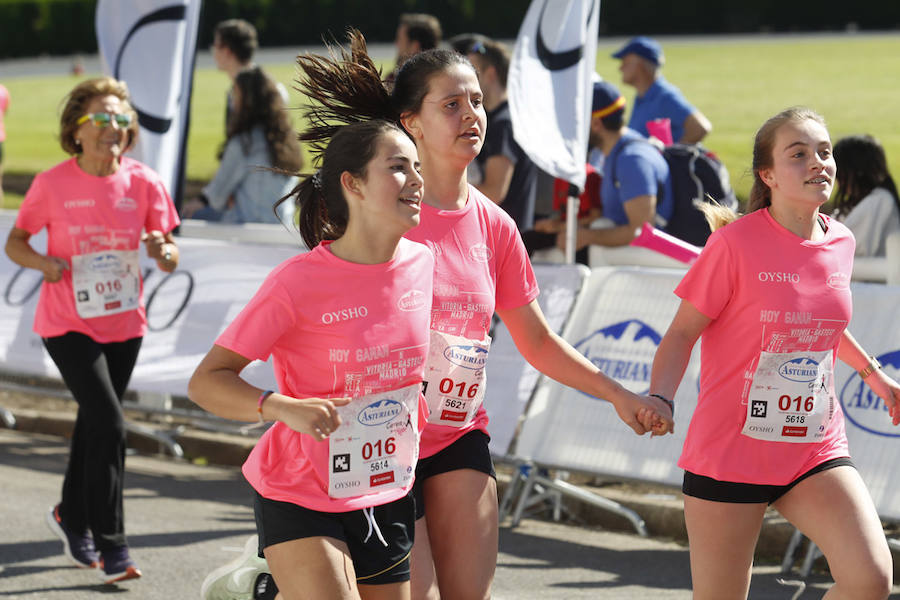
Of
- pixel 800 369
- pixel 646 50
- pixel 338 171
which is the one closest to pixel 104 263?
pixel 338 171

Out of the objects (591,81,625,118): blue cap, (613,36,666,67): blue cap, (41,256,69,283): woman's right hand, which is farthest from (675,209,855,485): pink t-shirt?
(613,36,666,67): blue cap

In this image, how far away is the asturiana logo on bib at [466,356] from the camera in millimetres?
4031

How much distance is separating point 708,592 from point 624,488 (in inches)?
137

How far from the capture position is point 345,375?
355 centimetres

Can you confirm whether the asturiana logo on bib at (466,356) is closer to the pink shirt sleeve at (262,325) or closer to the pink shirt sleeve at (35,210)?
the pink shirt sleeve at (262,325)

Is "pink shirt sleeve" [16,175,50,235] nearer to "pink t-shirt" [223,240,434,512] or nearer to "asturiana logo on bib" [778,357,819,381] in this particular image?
"pink t-shirt" [223,240,434,512]

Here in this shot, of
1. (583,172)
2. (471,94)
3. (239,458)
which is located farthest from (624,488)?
(471,94)

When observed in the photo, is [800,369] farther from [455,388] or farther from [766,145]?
[455,388]

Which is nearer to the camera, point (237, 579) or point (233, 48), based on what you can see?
point (237, 579)

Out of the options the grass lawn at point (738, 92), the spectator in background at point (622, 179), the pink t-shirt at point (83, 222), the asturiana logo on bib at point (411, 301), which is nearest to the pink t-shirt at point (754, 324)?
the asturiana logo on bib at point (411, 301)

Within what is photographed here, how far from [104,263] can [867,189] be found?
399 cm

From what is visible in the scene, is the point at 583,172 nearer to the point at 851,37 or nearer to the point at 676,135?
the point at 676,135

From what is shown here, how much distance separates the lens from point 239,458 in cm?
865

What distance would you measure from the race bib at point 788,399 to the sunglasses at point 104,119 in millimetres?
3416
